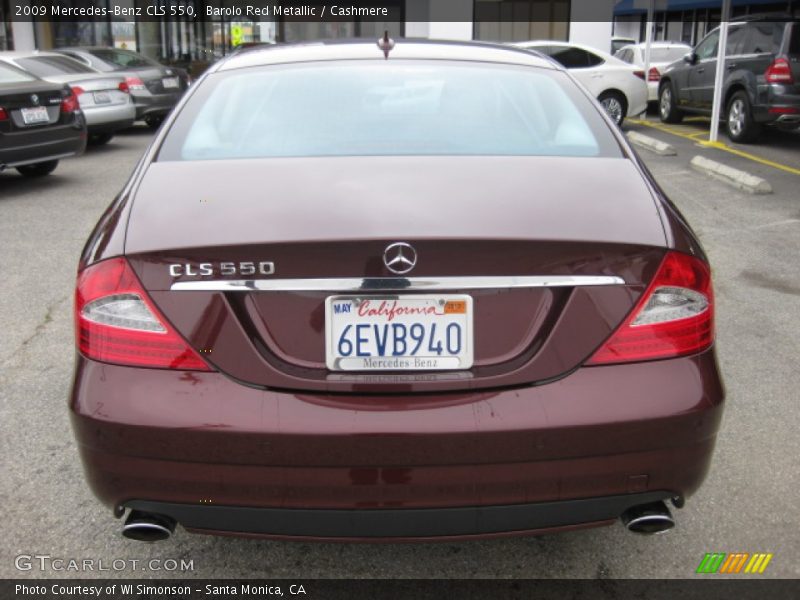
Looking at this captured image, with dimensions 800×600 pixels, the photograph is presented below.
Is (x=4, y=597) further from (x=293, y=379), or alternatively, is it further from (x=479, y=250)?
(x=479, y=250)

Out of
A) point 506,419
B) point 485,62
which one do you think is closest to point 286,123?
point 485,62

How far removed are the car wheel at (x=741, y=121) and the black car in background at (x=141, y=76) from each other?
8269mm

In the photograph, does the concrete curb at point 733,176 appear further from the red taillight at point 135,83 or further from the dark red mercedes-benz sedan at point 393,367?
the red taillight at point 135,83

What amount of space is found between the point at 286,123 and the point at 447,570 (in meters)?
1.50

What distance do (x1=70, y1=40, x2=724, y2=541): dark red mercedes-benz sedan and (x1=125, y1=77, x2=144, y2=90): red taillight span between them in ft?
39.0

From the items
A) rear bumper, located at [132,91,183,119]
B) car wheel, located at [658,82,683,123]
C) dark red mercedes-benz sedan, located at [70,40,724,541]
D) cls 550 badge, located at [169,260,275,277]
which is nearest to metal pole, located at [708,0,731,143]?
car wheel, located at [658,82,683,123]

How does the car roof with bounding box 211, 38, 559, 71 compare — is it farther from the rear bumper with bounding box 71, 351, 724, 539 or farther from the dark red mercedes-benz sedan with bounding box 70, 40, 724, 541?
the rear bumper with bounding box 71, 351, 724, 539

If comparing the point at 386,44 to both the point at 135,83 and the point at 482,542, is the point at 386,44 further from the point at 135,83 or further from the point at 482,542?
the point at 135,83

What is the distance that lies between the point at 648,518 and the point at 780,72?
10.7 meters

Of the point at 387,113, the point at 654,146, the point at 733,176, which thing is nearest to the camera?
the point at 387,113

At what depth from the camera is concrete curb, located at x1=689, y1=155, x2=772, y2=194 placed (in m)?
8.58

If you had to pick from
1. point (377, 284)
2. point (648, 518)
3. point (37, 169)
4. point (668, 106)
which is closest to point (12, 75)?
point (37, 169)

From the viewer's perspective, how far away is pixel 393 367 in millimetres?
2051

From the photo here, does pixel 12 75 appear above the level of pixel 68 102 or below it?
above
